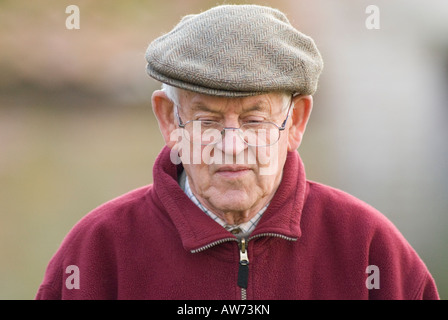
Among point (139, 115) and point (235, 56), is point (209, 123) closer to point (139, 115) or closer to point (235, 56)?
point (235, 56)

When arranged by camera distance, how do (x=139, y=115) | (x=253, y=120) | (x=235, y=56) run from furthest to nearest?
1. (x=139, y=115)
2. (x=253, y=120)
3. (x=235, y=56)

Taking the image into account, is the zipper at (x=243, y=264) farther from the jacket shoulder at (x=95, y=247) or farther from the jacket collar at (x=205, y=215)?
the jacket shoulder at (x=95, y=247)

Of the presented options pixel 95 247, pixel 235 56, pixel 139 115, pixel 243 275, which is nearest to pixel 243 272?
pixel 243 275

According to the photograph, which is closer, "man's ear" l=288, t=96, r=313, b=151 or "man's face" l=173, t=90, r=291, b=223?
"man's face" l=173, t=90, r=291, b=223

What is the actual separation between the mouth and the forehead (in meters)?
0.21

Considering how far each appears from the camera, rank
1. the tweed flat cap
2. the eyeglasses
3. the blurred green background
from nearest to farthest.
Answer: the tweed flat cap
the eyeglasses
the blurred green background

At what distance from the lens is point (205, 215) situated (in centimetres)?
233

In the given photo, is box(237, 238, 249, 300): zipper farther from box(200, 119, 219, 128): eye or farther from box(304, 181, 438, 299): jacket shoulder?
box(200, 119, 219, 128): eye

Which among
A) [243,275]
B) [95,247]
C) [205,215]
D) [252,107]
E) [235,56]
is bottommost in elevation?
[243,275]

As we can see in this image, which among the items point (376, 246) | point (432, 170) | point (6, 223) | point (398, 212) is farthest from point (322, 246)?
point (6, 223)

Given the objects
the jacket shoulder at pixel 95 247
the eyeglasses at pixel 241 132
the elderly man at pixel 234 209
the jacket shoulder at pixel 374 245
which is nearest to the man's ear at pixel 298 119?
the elderly man at pixel 234 209

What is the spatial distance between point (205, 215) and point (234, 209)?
15 centimetres

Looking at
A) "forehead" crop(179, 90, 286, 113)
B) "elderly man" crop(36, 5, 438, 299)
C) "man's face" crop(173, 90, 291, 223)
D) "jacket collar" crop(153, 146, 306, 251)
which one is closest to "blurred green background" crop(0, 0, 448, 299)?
"elderly man" crop(36, 5, 438, 299)

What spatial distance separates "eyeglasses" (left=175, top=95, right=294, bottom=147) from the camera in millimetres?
2189
